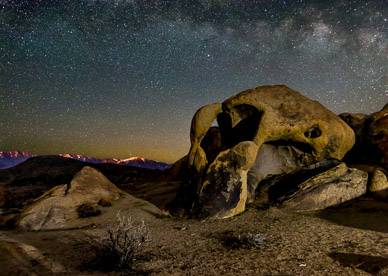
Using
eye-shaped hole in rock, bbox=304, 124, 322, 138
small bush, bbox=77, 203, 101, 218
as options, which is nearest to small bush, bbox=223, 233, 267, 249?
eye-shaped hole in rock, bbox=304, 124, 322, 138

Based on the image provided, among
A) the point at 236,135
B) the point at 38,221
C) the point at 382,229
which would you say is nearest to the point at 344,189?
the point at 382,229

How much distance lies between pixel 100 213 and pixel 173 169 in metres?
16.8

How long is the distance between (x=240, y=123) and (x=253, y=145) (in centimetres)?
238

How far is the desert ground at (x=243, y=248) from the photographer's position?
3961 millimetres

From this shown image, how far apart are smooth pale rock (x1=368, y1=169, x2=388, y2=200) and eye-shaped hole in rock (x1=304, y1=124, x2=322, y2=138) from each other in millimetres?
2476

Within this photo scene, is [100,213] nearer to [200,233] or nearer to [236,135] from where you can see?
[200,233]

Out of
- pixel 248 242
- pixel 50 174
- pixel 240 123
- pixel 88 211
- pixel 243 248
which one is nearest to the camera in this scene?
pixel 243 248

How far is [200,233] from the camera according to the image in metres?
6.42

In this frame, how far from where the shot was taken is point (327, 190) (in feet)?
27.1

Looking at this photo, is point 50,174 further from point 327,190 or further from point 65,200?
point 327,190

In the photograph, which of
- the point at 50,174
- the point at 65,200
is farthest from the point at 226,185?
the point at 50,174

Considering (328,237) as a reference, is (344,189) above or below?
above

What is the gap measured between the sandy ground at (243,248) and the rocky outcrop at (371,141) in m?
3.31

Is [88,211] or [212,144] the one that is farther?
[212,144]
